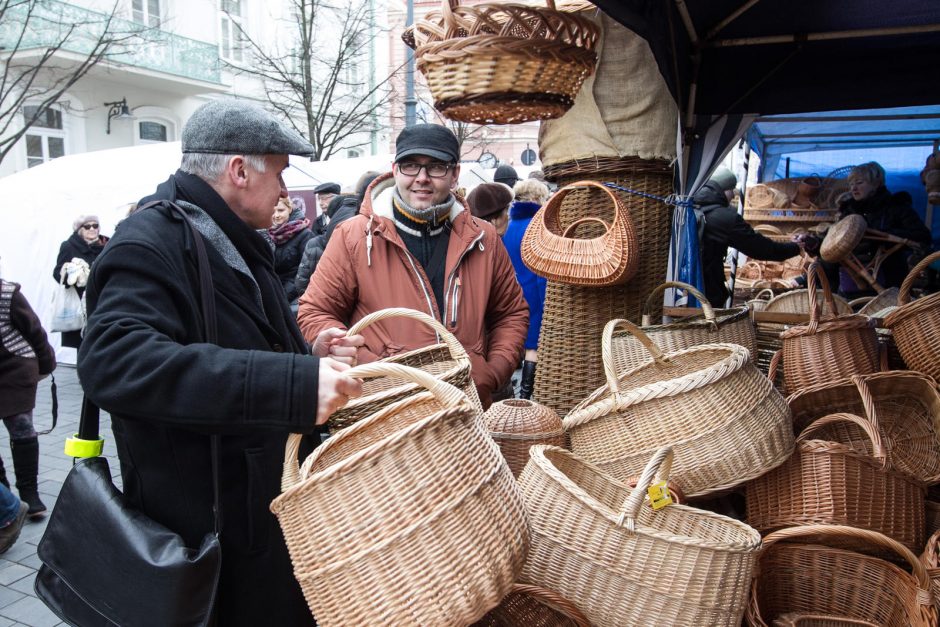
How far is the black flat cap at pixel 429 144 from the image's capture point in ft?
9.11

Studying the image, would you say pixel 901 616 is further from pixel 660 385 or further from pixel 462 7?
pixel 462 7

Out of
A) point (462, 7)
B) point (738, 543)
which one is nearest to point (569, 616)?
point (738, 543)

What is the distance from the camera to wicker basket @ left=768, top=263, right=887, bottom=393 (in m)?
2.78

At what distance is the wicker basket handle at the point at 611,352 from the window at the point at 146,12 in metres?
16.2

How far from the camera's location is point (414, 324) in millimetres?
2723

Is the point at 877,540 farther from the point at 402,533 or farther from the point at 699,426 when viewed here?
the point at 402,533

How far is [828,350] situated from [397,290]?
1636 mm

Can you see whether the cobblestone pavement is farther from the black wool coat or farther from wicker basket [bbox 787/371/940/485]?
wicker basket [bbox 787/371/940/485]

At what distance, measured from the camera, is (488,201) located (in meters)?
4.98

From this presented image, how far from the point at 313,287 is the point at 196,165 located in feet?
4.05

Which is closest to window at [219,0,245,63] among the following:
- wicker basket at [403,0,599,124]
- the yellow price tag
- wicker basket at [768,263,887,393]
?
wicker basket at [403,0,599,124]

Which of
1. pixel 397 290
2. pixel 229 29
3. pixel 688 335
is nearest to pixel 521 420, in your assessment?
pixel 397 290

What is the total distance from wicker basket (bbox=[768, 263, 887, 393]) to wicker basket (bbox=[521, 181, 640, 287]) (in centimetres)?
69

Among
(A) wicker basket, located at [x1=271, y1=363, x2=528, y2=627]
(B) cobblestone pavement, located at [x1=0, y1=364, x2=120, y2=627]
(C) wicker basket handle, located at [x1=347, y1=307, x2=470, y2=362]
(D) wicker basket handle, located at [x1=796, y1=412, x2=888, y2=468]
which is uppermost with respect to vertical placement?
(C) wicker basket handle, located at [x1=347, y1=307, x2=470, y2=362]
